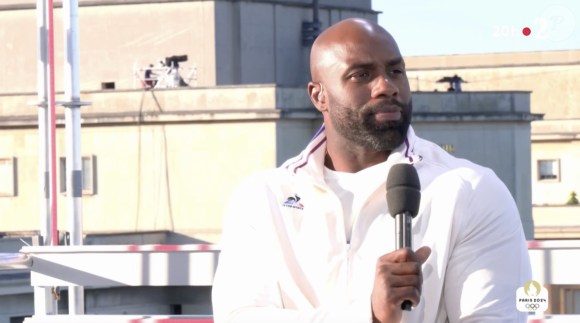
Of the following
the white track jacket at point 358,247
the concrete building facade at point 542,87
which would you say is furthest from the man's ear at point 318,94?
the concrete building facade at point 542,87

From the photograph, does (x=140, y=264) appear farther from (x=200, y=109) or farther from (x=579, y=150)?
(x=579, y=150)

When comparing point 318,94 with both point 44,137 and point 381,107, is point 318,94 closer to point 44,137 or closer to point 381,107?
point 381,107

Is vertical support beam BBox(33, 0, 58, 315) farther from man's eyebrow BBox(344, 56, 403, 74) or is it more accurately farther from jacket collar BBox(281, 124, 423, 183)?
man's eyebrow BBox(344, 56, 403, 74)

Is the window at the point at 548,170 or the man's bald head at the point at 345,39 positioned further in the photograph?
the window at the point at 548,170

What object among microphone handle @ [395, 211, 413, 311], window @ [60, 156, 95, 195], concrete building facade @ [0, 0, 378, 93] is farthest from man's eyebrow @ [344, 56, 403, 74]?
concrete building facade @ [0, 0, 378, 93]

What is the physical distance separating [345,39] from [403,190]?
523mm

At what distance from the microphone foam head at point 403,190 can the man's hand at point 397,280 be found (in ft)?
0.33

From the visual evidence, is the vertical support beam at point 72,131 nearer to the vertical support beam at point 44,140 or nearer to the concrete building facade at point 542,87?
the vertical support beam at point 44,140

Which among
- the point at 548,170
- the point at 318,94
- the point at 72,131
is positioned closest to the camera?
the point at 318,94

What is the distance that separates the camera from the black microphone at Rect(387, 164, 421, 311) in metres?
2.92

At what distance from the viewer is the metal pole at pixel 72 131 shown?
1288cm

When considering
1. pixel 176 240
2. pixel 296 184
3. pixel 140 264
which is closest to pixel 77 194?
pixel 140 264

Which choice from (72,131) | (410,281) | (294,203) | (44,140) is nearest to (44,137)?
(44,140)

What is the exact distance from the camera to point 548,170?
58.8 metres
